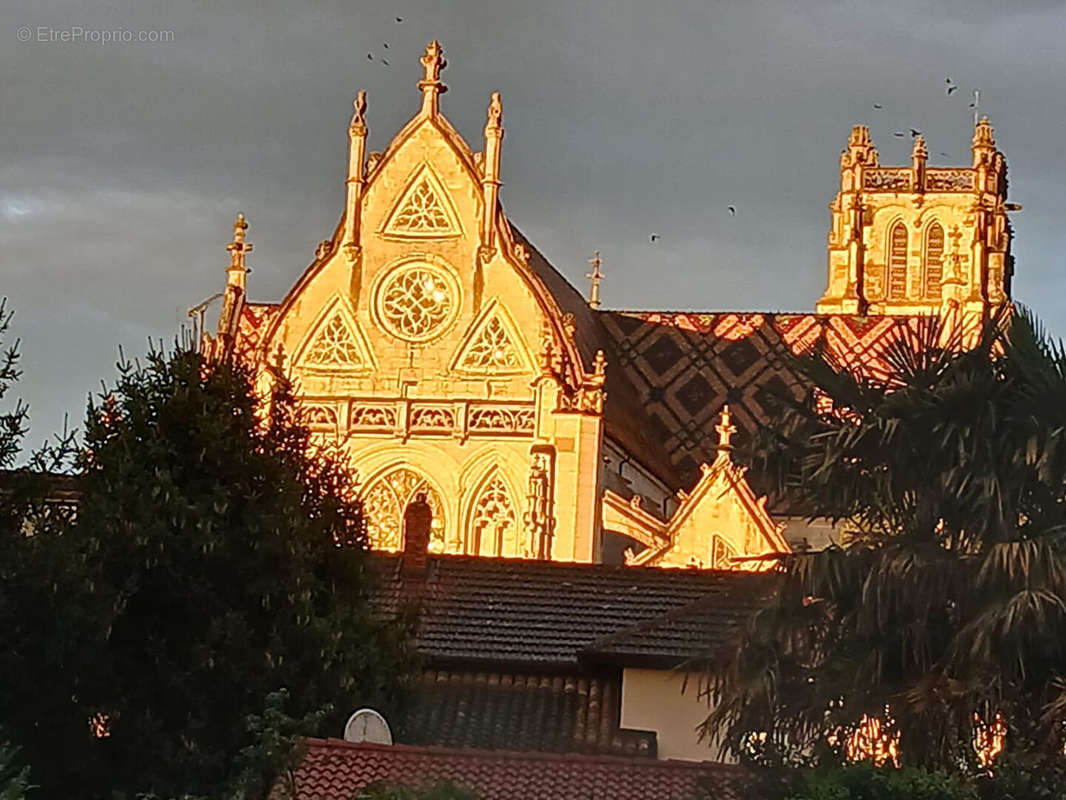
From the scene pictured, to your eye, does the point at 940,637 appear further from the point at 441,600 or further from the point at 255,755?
the point at 441,600

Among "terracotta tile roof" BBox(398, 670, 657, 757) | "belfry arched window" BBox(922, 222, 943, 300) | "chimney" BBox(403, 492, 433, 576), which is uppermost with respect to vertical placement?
"belfry arched window" BBox(922, 222, 943, 300)

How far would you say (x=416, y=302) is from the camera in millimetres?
59531

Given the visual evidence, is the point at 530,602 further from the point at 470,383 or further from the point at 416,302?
the point at 416,302

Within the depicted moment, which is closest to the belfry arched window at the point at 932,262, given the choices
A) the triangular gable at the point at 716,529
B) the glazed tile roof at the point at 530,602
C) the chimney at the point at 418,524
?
the triangular gable at the point at 716,529

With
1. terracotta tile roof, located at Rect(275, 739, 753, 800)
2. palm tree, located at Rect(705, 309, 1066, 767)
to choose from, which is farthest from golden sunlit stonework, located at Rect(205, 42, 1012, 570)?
terracotta tile roof, located at Rect(275, 739, 753, 800)

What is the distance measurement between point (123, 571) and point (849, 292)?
60296 mm

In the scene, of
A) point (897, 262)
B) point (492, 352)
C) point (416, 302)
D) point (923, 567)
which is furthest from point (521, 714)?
point (897, 262)

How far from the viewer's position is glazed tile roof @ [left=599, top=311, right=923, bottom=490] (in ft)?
215

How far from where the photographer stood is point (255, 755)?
24516mm

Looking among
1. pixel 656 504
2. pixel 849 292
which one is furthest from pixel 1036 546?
pixel 849 292

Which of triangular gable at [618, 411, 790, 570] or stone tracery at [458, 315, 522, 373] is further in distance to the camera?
stone tracery at [458, 315, 522, 373]

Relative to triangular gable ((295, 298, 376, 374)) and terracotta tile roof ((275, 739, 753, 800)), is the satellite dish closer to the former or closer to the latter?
terracotta tile roof ((275, 739, 753, 800))

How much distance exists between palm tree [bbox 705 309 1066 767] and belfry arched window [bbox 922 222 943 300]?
2395 inches

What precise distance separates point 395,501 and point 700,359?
14.3 meters
